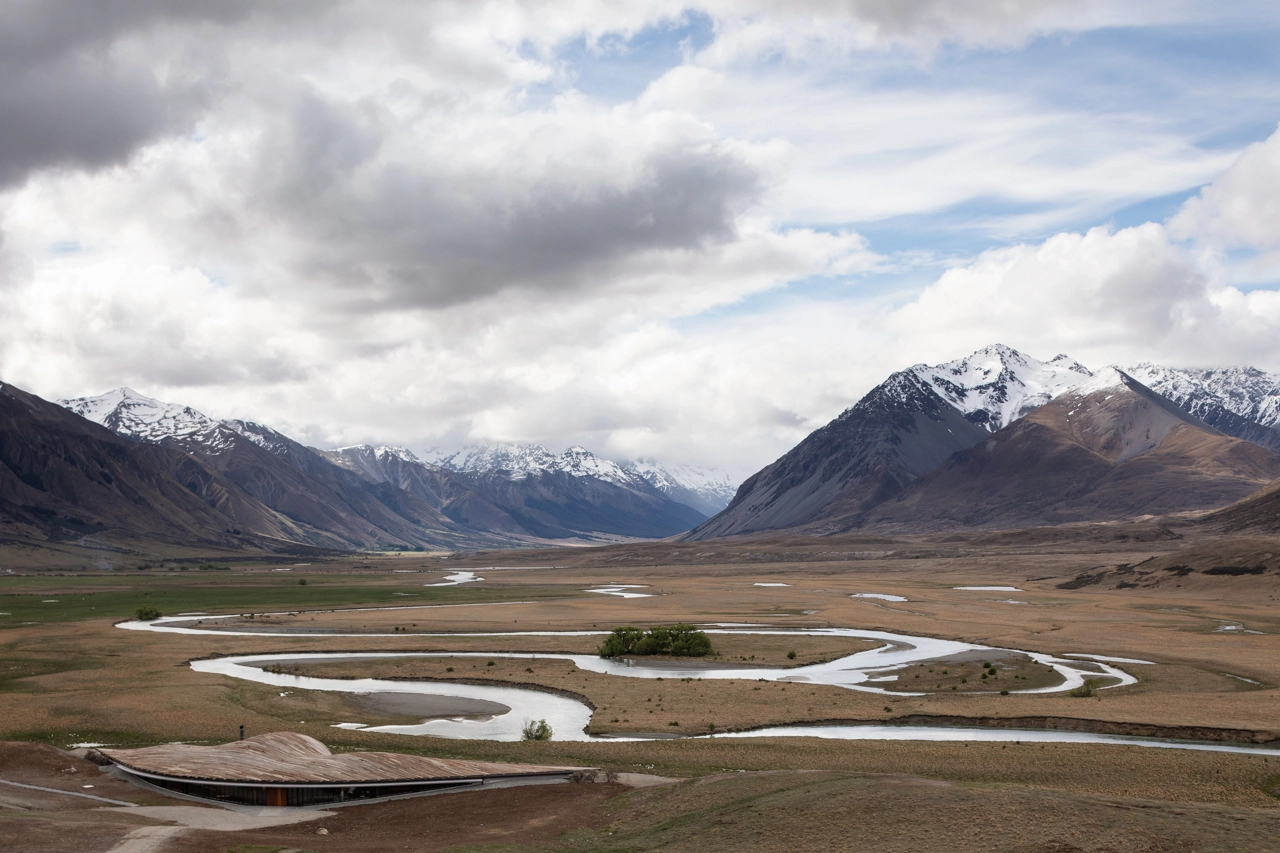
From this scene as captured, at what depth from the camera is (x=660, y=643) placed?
85750 mm

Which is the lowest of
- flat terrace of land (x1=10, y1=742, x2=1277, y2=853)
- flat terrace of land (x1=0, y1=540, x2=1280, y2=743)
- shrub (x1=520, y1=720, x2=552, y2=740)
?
flat terrace of land (x1=0, y1=540, x2=1280, y2=743)

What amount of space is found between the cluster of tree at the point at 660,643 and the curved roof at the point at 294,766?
45.3 meters

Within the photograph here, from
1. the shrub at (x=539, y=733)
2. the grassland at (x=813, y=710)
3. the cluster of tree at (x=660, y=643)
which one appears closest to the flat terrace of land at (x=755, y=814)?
the grassland at (x=813, y=710)

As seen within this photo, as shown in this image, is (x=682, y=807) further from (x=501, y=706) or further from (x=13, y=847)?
(x=501, y=706)

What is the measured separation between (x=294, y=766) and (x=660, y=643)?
170ft

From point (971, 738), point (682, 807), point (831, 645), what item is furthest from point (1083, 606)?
point (682, 807)

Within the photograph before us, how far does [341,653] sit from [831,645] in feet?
147

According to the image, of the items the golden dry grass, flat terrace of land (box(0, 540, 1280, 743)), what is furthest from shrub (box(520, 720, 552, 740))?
flat terrace of land (box(0, 540, 1280, 743))

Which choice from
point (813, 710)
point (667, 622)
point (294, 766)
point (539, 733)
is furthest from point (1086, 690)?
point (667, 622)

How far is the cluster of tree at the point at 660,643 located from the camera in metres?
84.2

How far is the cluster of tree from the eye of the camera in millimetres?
84188

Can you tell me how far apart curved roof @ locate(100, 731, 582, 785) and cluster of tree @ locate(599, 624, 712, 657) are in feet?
149

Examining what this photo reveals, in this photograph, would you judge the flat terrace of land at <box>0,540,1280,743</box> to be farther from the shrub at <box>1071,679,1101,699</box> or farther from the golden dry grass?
the shrub at <box>1071,679,1101,699</box>

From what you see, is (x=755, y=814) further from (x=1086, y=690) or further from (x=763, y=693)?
(x=1086, y=690)
